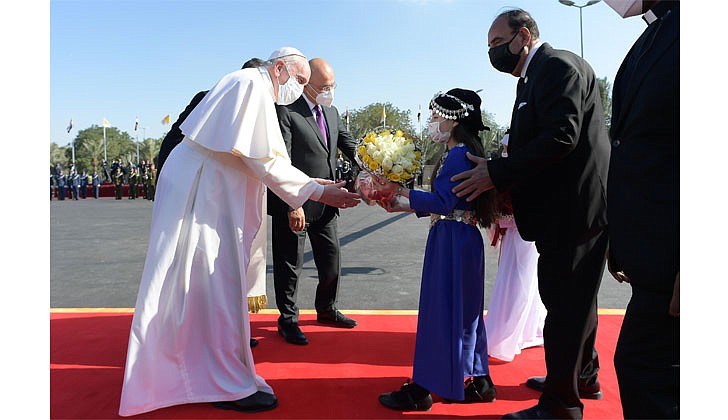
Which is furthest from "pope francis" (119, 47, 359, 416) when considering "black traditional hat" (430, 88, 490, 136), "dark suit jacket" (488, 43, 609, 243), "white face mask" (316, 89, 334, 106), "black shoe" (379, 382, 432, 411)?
"white face mask" (316, 89, 334, 106)

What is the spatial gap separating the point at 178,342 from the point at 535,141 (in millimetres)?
2211

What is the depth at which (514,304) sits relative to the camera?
3.80m

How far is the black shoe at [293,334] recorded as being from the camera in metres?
4.04

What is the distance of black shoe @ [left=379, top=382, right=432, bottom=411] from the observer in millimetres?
2836

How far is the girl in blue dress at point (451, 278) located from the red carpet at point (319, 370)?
0.44 feet

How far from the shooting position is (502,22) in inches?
112

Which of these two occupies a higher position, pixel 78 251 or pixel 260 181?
pixel 260 181

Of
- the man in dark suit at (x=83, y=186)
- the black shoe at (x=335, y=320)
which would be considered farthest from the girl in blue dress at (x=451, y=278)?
the man in dark suit at (x=83, y=186)

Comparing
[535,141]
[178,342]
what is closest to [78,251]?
[178,342]

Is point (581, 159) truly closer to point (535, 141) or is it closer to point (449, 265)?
point (535, 141)

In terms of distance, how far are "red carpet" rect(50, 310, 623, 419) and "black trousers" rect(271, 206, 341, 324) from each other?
0.28 meters

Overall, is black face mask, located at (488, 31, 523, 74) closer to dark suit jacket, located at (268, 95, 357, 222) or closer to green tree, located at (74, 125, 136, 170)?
dark suit jacket, located at (268, 95, 357, 222)

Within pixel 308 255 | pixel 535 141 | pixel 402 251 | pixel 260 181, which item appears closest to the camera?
pixel 535 141

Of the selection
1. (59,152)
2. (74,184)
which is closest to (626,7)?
(74,184)
